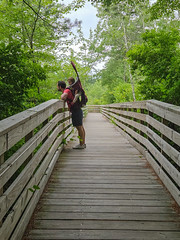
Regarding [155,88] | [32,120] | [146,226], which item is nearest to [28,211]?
[32,120]

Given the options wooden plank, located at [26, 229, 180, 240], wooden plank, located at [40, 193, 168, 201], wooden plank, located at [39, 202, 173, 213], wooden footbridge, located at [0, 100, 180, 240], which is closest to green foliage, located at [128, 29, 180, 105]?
wooden footbridge, located at [0, 100, 180, 240]

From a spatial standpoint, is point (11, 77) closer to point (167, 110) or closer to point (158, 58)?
point (167, 110)

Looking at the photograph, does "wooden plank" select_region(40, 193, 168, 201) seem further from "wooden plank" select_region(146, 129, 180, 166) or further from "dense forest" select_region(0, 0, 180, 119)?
"dense forest" select_region(0, 0, 180, 119)

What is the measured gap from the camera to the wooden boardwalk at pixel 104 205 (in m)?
2.16

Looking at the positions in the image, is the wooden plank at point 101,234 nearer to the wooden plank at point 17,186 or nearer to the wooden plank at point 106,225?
the wooden plank at point 106,225

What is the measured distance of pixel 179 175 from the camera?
254 centimetres

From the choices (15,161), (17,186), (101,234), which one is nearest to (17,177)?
(17,186)

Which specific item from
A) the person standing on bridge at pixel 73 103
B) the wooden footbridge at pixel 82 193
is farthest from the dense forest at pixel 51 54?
the wooden footbridge at pixel 82 193

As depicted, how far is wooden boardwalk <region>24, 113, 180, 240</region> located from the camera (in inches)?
85.1

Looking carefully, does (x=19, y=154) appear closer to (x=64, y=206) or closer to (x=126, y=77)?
(x=64, y=206)

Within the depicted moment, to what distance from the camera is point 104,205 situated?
105 inches

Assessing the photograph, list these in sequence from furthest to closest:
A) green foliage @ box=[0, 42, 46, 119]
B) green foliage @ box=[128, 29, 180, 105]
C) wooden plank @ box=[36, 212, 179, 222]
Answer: green foliage @ box=[128, 29, 180, 105]
green foliage @ box=[0, 42, 46, 119]
wooden plank @ box=[36, 212, 179, 222]

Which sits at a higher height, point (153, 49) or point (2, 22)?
point (2, 22)

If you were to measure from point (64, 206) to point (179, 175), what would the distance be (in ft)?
4.61
